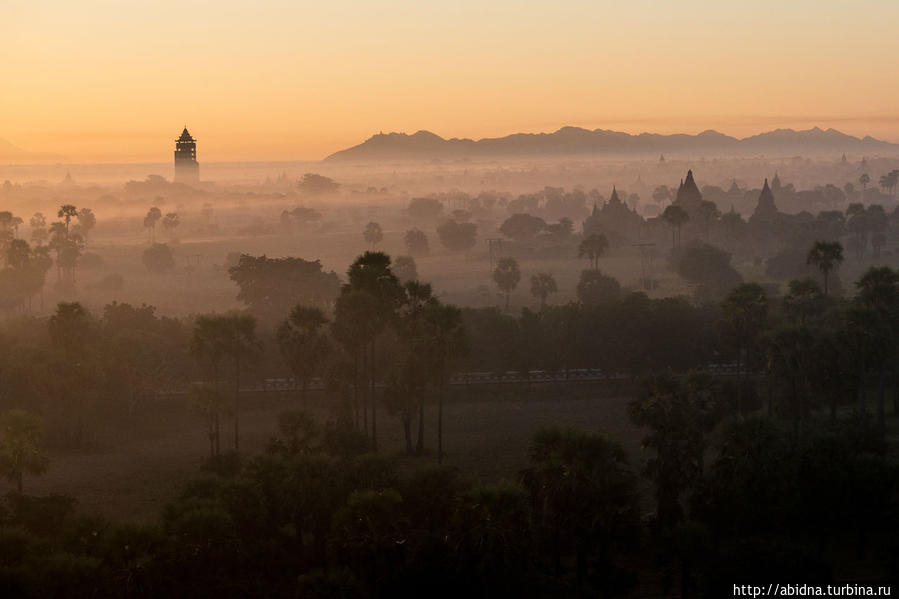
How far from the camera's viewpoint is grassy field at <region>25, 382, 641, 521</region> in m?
48.8

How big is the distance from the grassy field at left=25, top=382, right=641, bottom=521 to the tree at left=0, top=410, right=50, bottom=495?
11.1 feet

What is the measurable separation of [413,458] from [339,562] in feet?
65.0

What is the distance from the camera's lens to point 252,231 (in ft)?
622

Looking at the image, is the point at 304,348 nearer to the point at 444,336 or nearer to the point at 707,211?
the point at 444,336

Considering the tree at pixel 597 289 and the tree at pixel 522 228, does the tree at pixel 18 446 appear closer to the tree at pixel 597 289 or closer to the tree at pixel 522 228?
the tree at pixel 597 289

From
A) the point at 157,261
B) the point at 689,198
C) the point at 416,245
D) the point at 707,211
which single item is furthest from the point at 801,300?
the point at 157,261

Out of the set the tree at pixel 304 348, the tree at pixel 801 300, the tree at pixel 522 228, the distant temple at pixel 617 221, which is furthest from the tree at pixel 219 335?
the tree at pixel 522 228

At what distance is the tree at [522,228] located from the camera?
156125 millimetres

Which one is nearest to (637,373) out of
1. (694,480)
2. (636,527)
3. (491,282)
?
(694,480)

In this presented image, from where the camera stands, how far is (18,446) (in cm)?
4375

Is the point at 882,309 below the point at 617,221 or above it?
below

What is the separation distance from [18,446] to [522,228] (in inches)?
4650

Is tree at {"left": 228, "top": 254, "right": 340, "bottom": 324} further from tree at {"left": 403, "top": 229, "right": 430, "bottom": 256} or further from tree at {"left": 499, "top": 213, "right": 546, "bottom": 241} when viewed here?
tree at {"left": 499, "top": 213, "right": 546, "bottom": 241}

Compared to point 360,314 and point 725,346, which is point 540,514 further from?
point 725,346
